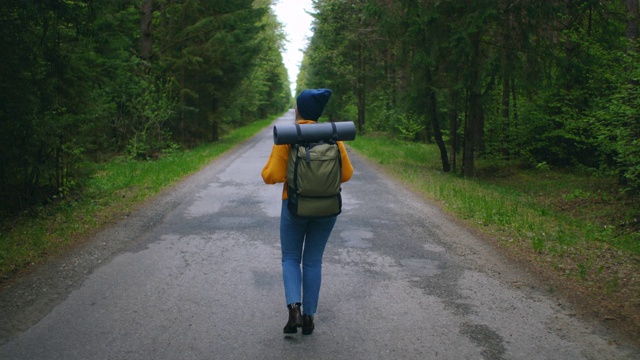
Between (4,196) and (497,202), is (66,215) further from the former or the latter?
(497,202)

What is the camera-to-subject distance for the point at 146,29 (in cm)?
1877

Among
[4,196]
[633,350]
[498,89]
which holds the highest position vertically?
[498,89]

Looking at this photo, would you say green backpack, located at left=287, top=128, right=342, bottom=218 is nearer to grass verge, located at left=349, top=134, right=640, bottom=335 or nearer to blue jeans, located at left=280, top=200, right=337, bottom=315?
blue jeans, located at left=280, top=200, right=337, bottom=315

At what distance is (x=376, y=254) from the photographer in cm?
618

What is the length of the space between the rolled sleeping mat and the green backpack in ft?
0.18

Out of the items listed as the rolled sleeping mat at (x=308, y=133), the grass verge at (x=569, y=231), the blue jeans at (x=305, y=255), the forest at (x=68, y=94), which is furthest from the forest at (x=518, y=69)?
the forest at (x=68, y=94)

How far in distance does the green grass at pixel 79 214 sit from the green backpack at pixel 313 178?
12.4 feet

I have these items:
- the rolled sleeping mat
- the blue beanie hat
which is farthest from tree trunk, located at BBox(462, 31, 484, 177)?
the rolled sleeping mat

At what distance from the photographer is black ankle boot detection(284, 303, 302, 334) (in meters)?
3.79

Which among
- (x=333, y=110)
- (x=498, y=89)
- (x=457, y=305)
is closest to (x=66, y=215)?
(x=457, y=305)

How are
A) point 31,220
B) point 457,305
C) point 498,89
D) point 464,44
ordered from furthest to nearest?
point 498,89 → point 464,44 → point 31,220 → point 457,305

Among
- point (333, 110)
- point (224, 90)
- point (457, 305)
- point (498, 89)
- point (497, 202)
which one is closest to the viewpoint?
point (457, 305)

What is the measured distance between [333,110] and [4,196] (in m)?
34.7

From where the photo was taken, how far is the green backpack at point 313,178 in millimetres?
3625
